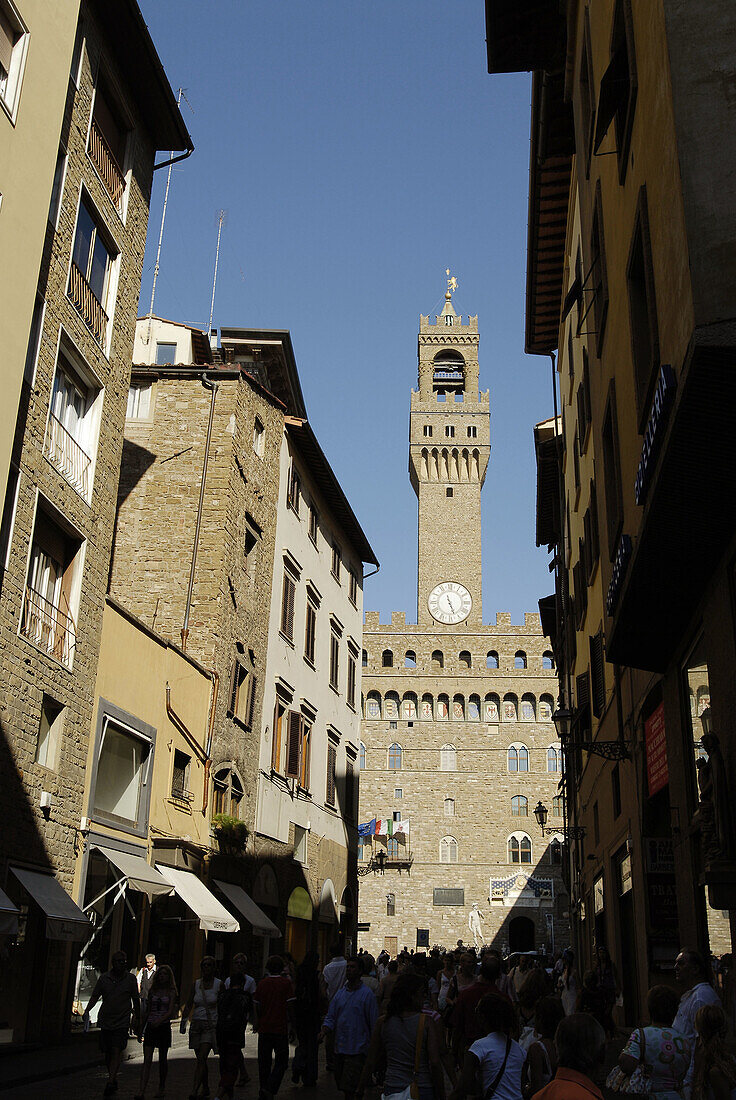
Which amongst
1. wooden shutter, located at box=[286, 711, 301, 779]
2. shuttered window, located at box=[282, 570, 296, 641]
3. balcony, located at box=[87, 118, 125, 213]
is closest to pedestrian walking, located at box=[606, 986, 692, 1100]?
balcony, located at box=[87, 118, 125, 213]

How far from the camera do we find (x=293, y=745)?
87.0 feet

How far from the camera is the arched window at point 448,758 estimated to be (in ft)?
190

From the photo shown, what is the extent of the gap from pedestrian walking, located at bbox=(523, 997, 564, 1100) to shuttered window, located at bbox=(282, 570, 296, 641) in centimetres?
2100

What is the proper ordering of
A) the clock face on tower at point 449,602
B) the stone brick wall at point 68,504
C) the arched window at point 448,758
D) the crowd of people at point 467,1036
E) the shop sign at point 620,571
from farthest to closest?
the clock face on tower at point 449,602, the arched window at point 448,758, the stone brick wall at point 68,504, the shop sign at point 620,571, the crowd of people at point 467,1036

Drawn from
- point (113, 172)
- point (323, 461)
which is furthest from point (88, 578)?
point (323, 461)

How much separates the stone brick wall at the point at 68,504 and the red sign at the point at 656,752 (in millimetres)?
7814

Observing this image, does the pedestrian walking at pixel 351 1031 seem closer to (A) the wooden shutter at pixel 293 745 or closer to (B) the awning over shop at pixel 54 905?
(B) the awning over shop at pixel 54 905

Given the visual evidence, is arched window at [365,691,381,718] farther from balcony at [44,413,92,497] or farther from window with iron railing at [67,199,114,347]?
balcony at [44,413,92,497]

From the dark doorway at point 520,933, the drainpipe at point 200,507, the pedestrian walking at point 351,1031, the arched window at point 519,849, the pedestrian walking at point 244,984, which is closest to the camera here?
the pedestrian walking at point 351,1031

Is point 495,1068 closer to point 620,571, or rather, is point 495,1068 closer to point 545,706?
point 620,571

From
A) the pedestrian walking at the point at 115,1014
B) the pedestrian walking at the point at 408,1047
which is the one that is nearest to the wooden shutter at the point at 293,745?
the pedestrian walking at the point at 115,1014

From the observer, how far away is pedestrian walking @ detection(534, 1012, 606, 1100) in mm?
3959

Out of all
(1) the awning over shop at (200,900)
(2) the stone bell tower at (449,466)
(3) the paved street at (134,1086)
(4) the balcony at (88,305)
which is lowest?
(3) the paved street at (134,1086)

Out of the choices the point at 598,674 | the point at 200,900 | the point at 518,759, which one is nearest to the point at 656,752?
the point at 598,674
